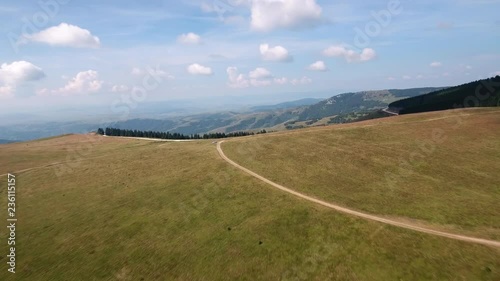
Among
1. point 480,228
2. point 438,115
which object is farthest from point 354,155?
point 438,115

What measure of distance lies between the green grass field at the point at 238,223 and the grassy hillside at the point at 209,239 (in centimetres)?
17

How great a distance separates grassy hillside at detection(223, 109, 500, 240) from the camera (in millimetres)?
46375

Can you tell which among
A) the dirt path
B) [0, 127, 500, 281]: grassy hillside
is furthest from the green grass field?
the dirt path

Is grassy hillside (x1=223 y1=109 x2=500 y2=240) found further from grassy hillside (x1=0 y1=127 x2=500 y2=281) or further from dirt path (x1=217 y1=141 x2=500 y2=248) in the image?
grassy hillside (x1=0 y1=127 x2=500 y2=281)

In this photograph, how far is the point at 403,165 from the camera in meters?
65.5

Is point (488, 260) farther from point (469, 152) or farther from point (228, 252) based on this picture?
point (469, 152)

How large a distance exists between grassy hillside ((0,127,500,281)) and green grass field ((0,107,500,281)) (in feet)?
0.54

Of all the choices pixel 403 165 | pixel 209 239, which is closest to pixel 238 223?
pixel 209 239

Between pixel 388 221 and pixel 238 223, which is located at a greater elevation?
pixel 238 223

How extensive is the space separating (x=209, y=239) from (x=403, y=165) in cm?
4427

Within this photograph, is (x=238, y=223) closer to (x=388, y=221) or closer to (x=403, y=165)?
(x=388, y=221)

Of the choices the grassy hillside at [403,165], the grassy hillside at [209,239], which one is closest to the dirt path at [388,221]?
the grassy hillside at [209,239]

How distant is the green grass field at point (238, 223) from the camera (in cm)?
3556

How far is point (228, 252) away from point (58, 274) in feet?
65.7
